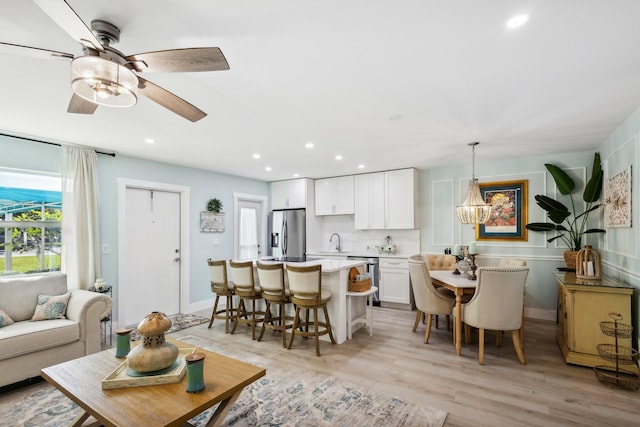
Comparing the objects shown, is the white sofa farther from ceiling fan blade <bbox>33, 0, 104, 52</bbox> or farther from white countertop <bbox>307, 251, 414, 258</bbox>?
white countertop <bbox>307, 251, 414, 258</bbox>

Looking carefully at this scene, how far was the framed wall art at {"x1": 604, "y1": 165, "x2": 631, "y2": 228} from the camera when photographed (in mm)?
3029

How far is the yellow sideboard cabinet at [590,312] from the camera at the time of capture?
295 cm

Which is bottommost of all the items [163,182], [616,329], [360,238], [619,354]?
[619,354]

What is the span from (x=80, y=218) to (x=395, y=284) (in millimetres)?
4729

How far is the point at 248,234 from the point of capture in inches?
255

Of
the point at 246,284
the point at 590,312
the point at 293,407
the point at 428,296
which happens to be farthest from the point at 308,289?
the point at 590,312

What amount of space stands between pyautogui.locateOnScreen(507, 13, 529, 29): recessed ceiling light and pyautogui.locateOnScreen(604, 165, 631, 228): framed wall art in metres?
2.36

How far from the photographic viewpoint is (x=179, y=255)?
17.3ft

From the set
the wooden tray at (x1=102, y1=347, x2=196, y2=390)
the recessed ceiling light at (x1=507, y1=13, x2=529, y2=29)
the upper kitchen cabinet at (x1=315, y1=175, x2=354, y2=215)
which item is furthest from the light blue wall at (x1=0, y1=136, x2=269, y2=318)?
the recessed ceiling light at (x1=507, y1=13, x2=529, y2=29)

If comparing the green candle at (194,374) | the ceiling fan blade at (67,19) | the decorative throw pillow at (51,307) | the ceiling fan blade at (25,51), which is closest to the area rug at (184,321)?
the decorative throw pillow at (51,307)

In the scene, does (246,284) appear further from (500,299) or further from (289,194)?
(289,194)

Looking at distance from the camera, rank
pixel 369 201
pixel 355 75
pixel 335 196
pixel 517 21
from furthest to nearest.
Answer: pixel 335 196, pixel 369 201, pixel 355 75, pixel 517 21

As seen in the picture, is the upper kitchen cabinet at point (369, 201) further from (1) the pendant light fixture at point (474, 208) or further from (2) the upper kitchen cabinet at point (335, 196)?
(1) the pendant light fixture at point (474, 208)

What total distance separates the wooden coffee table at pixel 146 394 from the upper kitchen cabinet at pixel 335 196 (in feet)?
14.6
